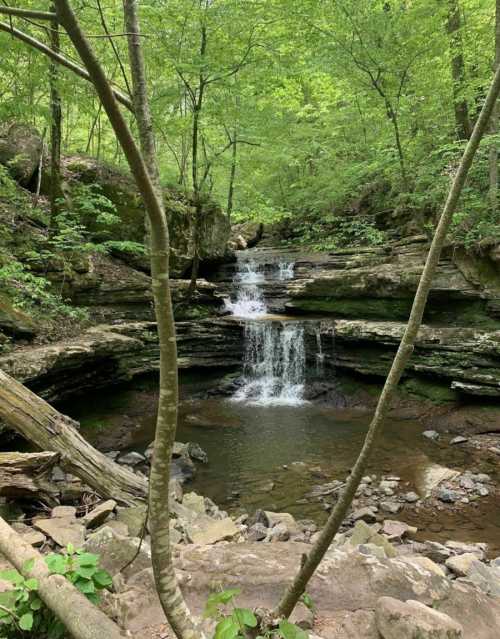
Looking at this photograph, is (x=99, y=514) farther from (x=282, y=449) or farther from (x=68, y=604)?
(x=282, y=449)

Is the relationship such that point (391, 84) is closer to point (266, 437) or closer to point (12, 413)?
point (266, 437)

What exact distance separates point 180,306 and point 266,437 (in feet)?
15.1

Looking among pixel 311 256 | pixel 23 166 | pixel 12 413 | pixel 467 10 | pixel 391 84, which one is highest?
pixel 467 10

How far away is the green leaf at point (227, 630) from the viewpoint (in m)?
1.50

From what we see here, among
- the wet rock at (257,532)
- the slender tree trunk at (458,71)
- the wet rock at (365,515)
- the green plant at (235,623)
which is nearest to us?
the green plant at (235,623)

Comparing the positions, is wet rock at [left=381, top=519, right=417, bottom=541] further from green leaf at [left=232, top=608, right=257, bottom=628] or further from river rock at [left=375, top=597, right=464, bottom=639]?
green leaf at [left=232, top=608, right=257, bottom=628]

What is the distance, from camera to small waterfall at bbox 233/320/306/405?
37.5ft

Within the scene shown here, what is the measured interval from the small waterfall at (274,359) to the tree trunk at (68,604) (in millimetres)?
9343

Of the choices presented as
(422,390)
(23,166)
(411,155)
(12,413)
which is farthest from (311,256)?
(12,413)

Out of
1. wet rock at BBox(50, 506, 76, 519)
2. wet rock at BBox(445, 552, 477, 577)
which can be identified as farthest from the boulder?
wet rock at BBox(445, 552, 477, 577)

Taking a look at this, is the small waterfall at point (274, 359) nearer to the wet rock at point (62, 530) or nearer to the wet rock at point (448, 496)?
the wet rock at point (448, 496)

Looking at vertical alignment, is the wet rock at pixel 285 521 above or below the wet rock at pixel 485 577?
below

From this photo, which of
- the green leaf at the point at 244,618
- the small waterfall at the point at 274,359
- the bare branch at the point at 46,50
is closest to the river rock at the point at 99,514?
the green leaf at the point at 244,618

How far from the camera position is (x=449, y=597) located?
108 inches
